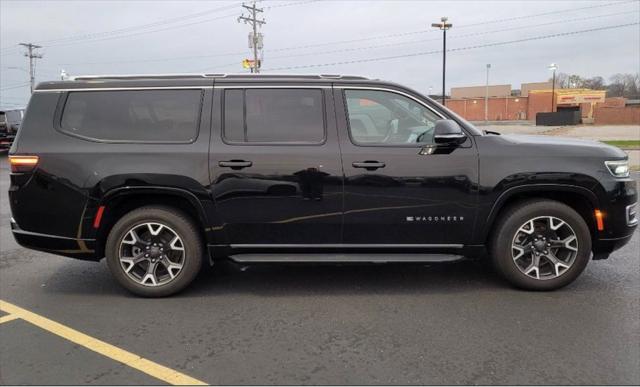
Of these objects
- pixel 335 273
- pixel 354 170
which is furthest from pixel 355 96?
pixel 335 273

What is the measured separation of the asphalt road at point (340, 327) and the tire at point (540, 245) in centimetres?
17

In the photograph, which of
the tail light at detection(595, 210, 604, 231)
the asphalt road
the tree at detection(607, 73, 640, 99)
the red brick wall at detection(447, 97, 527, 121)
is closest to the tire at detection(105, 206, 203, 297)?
the asphalt road

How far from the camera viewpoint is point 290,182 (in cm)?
448

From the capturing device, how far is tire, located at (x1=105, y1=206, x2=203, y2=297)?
457 centimetres

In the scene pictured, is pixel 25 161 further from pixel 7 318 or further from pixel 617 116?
pixel 617 116

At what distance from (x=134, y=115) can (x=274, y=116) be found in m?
1.22

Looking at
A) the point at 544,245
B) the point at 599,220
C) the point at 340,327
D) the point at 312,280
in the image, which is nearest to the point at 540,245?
the point at 544,245

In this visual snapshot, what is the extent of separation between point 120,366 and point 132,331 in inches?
22.6

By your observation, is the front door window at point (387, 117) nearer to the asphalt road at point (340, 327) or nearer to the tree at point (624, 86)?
the asphalt road at point (340, 327)

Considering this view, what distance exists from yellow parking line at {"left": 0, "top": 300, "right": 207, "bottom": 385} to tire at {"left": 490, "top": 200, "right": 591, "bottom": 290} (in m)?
2.78

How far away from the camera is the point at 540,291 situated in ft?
15.3

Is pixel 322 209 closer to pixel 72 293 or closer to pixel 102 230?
pixel 102 230

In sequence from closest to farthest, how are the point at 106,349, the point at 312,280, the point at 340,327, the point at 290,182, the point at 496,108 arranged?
1. the point at 106,349
2. the point at 340,327
3. the point at 290,182
4. the point at 312,280
5. the point at 496,108

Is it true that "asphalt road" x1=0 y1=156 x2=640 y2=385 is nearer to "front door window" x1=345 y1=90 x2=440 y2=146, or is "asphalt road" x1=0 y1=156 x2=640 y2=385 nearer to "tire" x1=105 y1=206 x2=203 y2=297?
"tire" x1=105 y1=206 x2=203 y2=297
